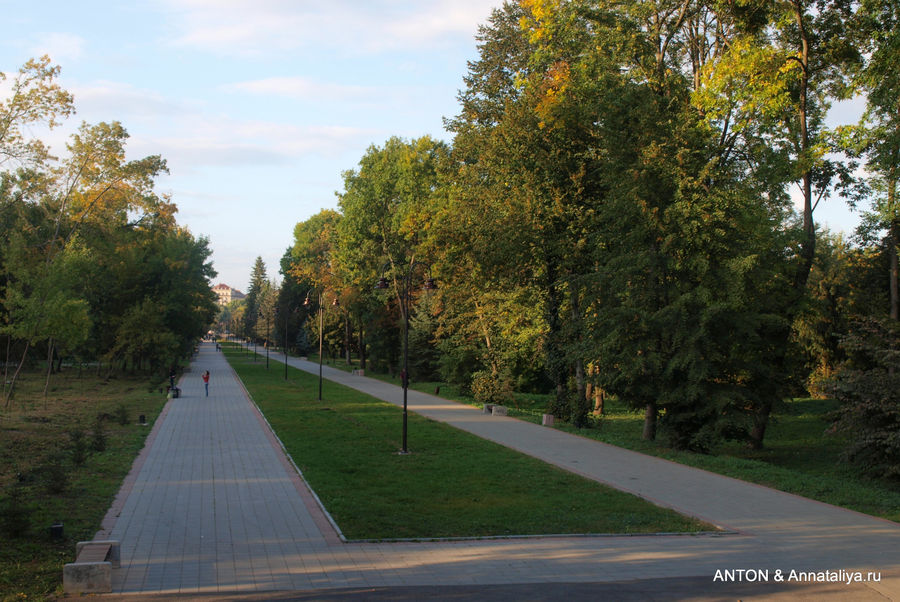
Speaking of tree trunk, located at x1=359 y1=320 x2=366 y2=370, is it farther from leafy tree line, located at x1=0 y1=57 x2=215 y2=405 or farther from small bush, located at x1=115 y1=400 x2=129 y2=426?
small bush, located at x1=115 y1=400 x2=129 y2=426

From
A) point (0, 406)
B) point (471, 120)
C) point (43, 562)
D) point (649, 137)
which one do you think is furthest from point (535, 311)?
point (43, 562)

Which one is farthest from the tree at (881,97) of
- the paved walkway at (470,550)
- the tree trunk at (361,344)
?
the tree trunk at (361,344)

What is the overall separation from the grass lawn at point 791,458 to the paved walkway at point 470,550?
0.82 metres

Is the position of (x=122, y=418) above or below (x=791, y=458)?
below

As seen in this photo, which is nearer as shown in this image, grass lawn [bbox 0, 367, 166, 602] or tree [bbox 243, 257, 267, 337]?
grass lawn [bbox 0, 367, 166, 602]

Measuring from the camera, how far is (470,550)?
954 centimetres

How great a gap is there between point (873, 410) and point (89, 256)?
35.0 metres

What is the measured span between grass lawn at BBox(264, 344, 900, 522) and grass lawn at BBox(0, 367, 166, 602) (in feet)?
40.8

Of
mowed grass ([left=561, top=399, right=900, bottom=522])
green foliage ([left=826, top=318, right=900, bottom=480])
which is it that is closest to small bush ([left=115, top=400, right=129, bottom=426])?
mowed grass ([left=561, top=399, right=900, bottom=522])

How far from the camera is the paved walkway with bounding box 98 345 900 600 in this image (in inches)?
320

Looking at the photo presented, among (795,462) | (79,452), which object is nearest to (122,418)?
(79,452)

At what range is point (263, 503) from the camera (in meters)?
12.1

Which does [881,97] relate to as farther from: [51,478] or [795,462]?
[51,478]

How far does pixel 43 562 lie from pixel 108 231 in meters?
33.4
